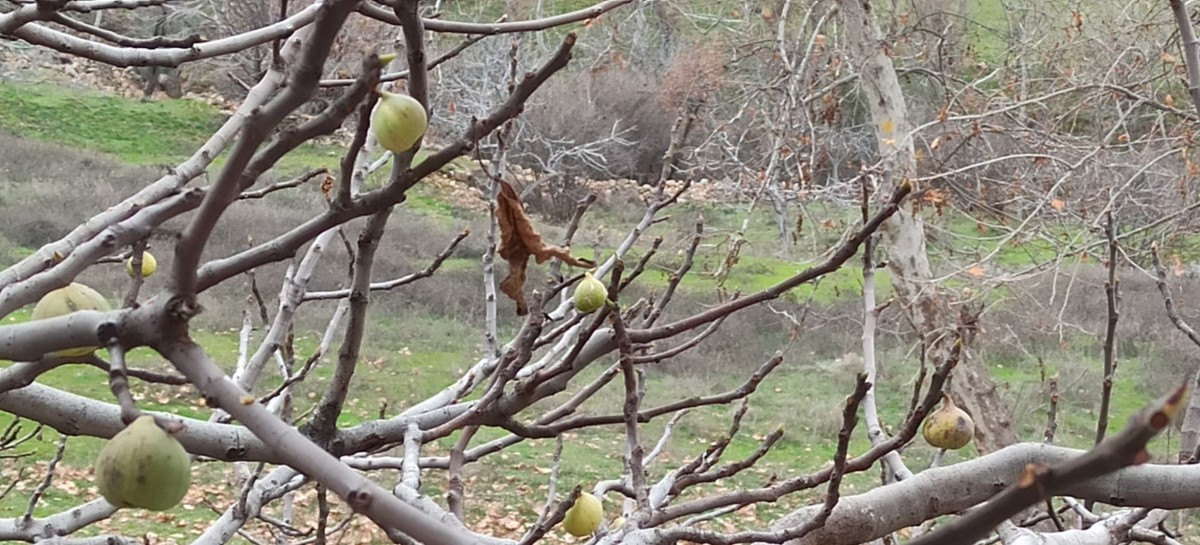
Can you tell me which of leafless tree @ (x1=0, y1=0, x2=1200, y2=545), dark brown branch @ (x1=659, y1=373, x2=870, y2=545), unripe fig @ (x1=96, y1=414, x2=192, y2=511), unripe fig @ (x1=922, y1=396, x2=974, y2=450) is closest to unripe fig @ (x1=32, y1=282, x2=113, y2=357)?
leafless tree @ (x1=0, y1=0, x2=1200, y2=545)

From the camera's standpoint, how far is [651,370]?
9.49 meters

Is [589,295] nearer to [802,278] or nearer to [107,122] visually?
[802,278]

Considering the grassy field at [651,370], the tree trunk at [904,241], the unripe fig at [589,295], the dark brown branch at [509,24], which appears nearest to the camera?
the unripe fig at [589,295]

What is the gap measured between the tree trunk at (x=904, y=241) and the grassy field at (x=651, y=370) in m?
0.25

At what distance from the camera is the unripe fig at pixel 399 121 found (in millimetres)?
812

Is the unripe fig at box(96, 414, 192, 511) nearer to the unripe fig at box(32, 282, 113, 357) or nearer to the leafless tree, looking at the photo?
the leafless tree

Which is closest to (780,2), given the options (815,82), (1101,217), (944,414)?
(815,82)

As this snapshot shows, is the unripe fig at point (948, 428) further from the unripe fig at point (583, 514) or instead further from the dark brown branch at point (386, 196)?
the dark brown branch at point (386, 196)

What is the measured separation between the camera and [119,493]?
640 millimetres

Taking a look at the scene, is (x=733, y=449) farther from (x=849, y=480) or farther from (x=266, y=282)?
(x=266, y=282)

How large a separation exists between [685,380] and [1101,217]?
14.0ft

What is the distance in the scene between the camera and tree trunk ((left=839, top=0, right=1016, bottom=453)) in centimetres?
624

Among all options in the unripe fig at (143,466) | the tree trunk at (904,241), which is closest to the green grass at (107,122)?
the tree trunk at (904,241)

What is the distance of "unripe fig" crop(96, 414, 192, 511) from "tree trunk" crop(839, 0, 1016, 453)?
19.1ft
